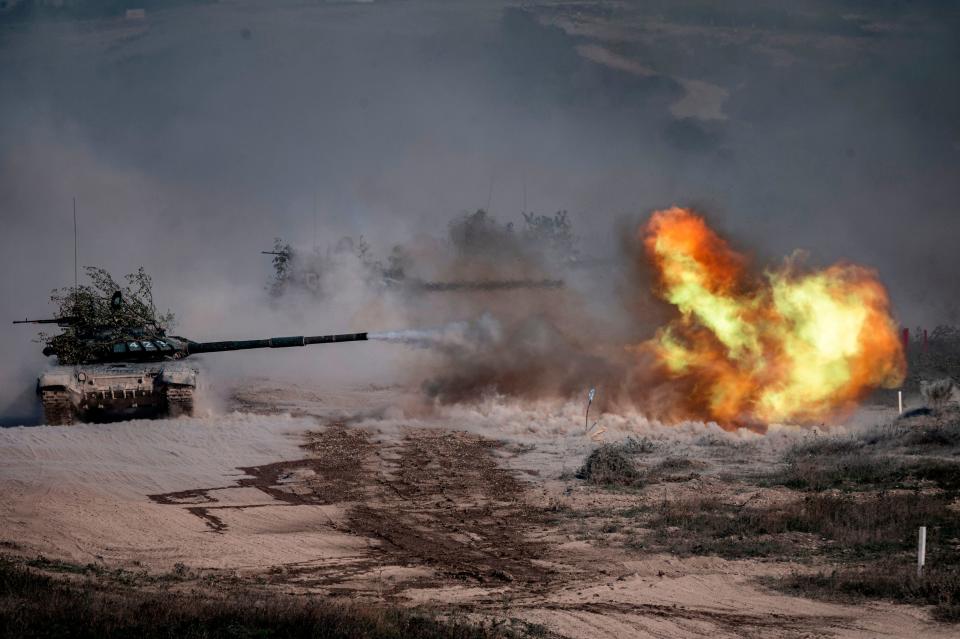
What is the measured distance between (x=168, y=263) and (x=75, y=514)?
66.4 m

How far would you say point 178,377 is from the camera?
27.2 m

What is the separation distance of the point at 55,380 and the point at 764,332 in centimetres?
1703

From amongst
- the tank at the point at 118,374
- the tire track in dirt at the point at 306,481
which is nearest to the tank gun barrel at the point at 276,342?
the tank at the point at 118,374

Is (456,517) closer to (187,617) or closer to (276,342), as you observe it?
(187,617)

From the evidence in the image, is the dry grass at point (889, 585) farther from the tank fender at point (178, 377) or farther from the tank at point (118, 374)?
the tank fender at point (178, 377)

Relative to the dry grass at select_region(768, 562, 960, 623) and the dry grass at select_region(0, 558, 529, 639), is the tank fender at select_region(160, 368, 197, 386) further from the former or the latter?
the dry grass at select_region(768, 562, 960, 623)

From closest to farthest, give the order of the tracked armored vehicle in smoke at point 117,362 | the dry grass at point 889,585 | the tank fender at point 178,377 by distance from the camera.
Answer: the dry grass at point 889,585 < the tracked armored vehicle in smoke at point 117,362 < the tank fender at point 178,377

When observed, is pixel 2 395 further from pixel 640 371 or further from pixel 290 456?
pixel 640 371

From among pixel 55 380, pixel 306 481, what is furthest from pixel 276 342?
pixel 306 481

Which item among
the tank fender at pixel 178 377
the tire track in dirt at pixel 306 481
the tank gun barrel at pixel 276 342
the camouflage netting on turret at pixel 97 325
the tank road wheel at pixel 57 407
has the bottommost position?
the tire track in dirt at pixel 306 481

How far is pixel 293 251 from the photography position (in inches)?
2781

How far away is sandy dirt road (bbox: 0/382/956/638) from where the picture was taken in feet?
42.4

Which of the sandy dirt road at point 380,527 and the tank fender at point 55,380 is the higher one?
the tank fender at point 55,380

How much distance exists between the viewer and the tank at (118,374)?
26719 millimetres
